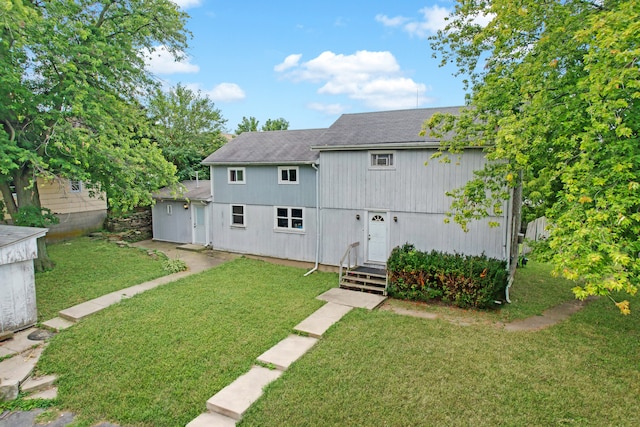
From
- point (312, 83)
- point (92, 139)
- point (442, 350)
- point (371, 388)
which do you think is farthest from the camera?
point (312, 83)

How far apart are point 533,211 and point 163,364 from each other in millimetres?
9239

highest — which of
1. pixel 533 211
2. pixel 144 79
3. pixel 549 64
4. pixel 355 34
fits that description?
pixel 355 34

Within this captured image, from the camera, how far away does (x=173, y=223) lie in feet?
58.5

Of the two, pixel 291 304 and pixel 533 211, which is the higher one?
pixel 533 211

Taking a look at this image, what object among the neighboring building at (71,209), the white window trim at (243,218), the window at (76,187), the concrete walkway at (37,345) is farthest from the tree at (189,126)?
the concrete walkway at (37,345)

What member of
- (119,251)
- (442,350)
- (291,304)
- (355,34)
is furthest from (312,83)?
(442,350)

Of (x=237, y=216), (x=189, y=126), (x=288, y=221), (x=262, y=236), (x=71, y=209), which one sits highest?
(x=189, y=126)

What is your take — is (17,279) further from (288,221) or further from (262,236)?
(288,221)

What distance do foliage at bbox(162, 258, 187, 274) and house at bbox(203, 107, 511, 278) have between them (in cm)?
274

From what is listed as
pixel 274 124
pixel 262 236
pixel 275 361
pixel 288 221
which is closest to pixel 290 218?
pixel 288 221

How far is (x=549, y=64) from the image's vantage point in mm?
6750

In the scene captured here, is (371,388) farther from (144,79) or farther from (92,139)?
(144,79)

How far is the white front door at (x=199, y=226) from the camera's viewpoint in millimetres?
16969

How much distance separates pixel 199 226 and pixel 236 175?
11.7 ft
